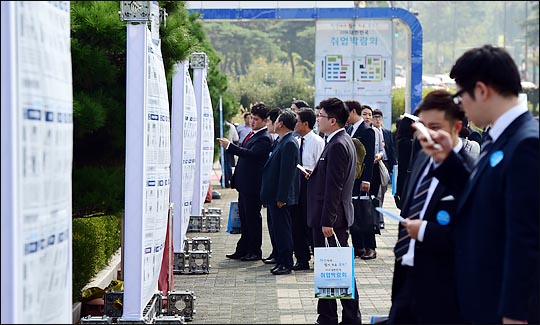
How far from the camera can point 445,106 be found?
211 inches

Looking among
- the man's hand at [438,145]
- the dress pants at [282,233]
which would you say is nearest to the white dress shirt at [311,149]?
the dress pants at [282,233]

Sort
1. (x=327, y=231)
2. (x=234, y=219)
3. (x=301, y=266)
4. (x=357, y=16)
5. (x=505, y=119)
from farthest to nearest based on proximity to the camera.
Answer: (x=357, y=16) < (x=234, y=219) < (x=301, y=266) < (x=327, y=231) < (x=505, y=119)

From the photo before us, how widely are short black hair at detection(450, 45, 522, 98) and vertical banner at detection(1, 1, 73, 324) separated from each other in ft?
6.26

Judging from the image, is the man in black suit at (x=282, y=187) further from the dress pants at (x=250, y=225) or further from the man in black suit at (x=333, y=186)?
the man in black suit at (x=333, y=186)

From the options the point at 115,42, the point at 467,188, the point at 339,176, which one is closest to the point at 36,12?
the point at 467,188

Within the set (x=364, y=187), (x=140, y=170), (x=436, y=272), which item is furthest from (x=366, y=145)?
(x=436, y=272)

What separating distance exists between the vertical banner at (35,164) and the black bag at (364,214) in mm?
7176

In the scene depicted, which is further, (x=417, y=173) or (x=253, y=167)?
(x=253, y=167)

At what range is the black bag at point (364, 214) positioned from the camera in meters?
12.1

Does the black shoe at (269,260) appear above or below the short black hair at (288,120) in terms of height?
below

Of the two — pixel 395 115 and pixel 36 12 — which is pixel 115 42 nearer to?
pixel 36 12

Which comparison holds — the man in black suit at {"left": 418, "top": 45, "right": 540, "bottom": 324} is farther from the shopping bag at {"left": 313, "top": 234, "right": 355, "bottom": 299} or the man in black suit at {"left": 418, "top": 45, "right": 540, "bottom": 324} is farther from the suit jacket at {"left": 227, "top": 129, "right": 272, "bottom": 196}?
Answer: the suit jacket at {"left": 227, "top": 129, "right": 272, "bottom": 196}

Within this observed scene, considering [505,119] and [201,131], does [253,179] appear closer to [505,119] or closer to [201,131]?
[201,131]

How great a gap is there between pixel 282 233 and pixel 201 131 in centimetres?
364
